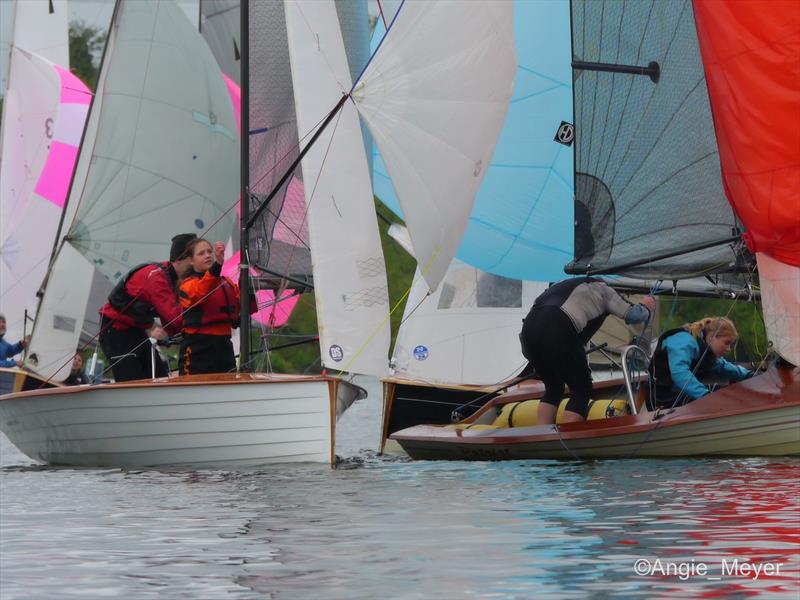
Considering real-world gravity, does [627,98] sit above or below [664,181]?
above

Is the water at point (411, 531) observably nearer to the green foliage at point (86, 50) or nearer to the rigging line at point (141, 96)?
the rigging line at point (141, 96)

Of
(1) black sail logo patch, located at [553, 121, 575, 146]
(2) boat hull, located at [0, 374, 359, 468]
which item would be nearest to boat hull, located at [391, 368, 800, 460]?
(2) boat hull, located at [0, 374, 359, 468]

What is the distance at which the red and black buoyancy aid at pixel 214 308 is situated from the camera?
11430 mm

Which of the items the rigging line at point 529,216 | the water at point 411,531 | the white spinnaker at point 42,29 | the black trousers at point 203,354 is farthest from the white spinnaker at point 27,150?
the water at point 411,531

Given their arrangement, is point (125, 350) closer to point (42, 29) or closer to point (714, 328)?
point (714, 328)

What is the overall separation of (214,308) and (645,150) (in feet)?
10.4

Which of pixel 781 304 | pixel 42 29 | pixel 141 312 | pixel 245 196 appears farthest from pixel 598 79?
pixel 42 29

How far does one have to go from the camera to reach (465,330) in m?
15.4

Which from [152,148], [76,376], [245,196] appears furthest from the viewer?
[76,376]

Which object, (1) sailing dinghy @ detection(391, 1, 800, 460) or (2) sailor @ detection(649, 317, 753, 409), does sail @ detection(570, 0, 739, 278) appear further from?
(2) sailor @ detection(649, 317, 753, 409)

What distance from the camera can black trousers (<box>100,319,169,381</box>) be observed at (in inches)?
475

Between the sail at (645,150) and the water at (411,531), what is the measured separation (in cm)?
155

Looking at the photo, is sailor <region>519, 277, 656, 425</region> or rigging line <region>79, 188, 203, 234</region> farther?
rigging line <region>79, 188, 203, 234</region>

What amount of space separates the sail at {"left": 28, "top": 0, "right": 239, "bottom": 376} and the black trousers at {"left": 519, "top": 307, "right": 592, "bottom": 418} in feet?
11.2
